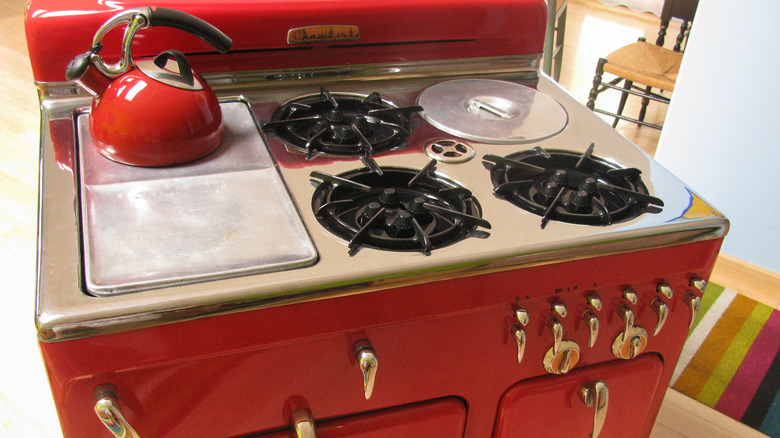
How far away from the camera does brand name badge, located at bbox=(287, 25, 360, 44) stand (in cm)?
119

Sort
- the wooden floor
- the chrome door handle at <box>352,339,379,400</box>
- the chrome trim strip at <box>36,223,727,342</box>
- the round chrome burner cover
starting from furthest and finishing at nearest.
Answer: the wooden floor → the round chrome burner cover → the chrome door handle at <box>352,339,379,400</box> → the chrome trim strip at <box>36,223,727,342</box>

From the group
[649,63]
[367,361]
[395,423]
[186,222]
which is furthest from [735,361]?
[186,222]

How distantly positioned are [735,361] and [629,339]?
119 centimetres

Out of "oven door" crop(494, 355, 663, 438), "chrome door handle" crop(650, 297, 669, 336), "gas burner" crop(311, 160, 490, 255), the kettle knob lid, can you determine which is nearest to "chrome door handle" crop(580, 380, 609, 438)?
"oven door" crop(494, 355, 663, 438)

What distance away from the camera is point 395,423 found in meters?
0.93

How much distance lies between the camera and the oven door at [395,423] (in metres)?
0.87

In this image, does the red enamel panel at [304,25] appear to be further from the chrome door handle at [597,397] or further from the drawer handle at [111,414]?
the chrome door handle at [597,397]

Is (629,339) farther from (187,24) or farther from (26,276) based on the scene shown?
(26,276)

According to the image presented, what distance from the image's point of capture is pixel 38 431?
5.02 ft

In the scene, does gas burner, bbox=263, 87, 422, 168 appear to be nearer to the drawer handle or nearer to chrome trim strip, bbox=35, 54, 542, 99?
chrome trim strip, bbox=35, 54, 542, 99

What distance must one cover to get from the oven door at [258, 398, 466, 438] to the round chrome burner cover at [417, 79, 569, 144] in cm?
47

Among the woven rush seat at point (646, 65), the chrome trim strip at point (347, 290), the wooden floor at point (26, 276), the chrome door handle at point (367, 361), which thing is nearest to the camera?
the chrome trim strip at point (347, 290)

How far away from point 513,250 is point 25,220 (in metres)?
1.99

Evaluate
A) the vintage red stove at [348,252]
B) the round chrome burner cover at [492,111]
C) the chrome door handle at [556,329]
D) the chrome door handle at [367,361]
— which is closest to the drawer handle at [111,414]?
the vintage red stove at [348,252]
